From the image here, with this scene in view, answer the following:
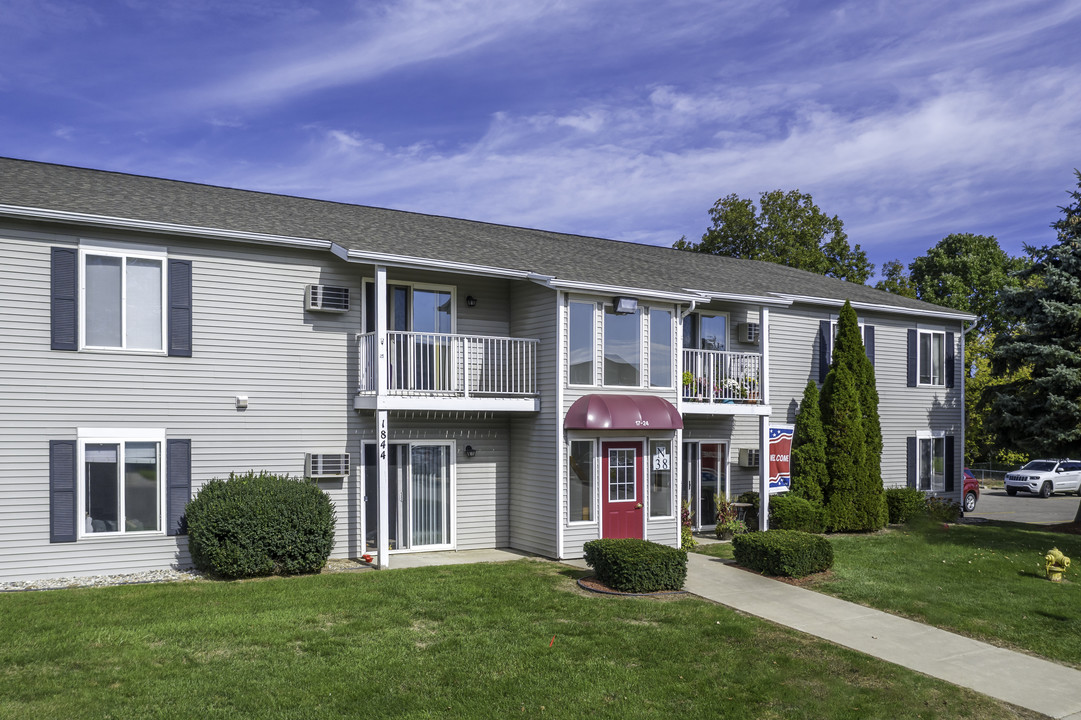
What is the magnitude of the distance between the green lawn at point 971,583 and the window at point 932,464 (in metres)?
3.86

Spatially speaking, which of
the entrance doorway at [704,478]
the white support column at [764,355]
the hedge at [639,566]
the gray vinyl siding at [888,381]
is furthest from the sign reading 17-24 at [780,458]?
the hedge at [639,566]

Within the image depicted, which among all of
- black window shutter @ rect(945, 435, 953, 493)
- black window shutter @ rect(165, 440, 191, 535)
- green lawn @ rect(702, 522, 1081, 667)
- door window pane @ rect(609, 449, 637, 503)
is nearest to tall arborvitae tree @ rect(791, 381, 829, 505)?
green lawn @ rect(702, 522, 1081, 667)

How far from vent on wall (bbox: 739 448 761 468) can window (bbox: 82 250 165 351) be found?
1274cm

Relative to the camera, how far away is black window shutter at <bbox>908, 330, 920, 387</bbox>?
2208 cm

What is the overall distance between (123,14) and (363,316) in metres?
7.10

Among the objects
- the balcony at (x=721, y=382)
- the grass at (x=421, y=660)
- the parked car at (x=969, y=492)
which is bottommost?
the parked car at (x=969, y=492)

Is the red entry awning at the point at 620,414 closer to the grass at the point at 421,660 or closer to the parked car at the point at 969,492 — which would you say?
the grass at the point at 421,660

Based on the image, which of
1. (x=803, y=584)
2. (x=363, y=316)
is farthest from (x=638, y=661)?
(x=363, y=316)

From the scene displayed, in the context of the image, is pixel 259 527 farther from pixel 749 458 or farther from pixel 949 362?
pixel 949 362

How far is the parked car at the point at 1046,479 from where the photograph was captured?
106ft

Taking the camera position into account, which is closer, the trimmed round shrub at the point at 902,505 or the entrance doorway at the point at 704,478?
the entrance doorway at the point at 704,478

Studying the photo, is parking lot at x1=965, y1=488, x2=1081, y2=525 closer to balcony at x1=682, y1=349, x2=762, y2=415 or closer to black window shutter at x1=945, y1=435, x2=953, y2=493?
black window shutter at x1=945, y1=435, x2=953, y2=493

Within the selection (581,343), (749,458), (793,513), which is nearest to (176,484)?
(581,343)

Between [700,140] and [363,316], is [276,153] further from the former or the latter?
[700,140]
